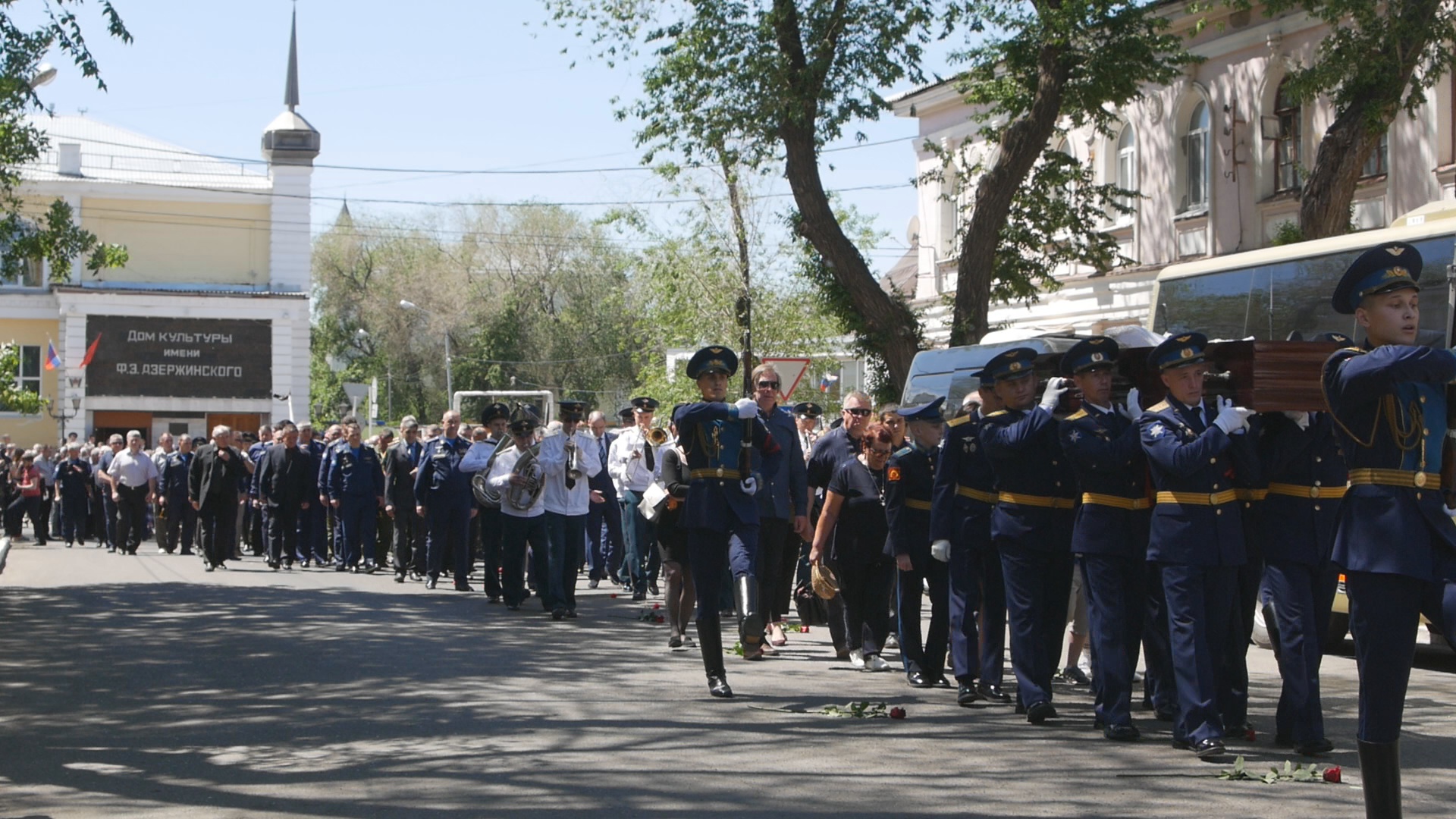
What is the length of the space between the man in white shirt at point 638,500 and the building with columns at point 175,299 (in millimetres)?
36653

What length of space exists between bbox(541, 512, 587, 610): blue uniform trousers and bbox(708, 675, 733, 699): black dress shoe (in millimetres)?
5373

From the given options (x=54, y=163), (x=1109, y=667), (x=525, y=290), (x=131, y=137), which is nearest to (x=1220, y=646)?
(x=1109, y=667)

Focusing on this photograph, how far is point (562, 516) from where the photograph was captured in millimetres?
15086

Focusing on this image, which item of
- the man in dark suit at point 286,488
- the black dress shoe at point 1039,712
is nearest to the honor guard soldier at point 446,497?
the man in dark suit at point 286,488

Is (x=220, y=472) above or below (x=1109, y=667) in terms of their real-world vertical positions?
above

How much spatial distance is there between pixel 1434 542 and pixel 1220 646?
7.88ft

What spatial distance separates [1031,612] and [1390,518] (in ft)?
10.7

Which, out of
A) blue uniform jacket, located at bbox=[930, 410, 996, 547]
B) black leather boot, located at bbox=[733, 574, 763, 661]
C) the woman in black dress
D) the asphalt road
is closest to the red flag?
the asphalt road

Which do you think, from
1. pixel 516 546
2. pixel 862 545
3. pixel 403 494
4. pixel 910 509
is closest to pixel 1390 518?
pixel 910 509

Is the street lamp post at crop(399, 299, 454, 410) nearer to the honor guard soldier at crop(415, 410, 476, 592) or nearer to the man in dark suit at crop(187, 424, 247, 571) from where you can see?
the man in dark suit at crop(187, 424, 247, 571)

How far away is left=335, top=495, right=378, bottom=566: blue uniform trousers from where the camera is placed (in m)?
21.8

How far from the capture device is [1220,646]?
816 cm

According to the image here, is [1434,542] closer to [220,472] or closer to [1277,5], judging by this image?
[1277,5]

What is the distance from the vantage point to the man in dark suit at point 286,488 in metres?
22.6
